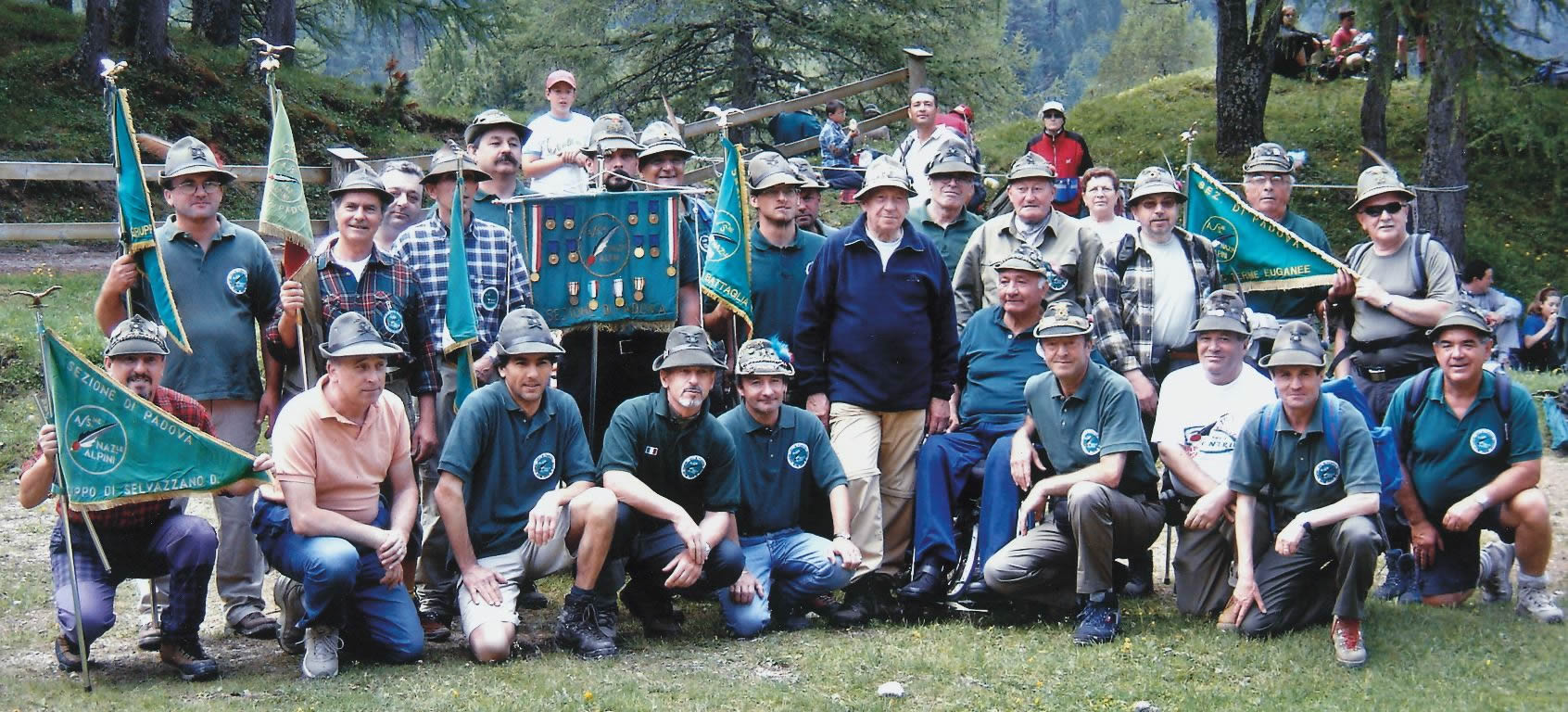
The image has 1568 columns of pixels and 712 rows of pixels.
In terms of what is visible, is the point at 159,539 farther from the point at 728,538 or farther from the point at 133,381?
the point at 728,538

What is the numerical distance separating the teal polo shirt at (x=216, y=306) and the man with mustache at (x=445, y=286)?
73 cm

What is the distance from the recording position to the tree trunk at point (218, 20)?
79.7ft

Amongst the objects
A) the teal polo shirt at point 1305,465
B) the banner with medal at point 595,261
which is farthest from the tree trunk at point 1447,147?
the banner with medal at point 595,261

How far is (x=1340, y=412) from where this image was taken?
7113 millimetres

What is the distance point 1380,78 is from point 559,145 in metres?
9.03

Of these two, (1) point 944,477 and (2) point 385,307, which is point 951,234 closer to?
(1) point 944,477

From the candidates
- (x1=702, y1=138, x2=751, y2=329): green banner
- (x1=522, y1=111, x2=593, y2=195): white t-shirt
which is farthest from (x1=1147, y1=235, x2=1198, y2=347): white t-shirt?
(x1=522, y1=111, x2=593, y2=195): white t-shirt

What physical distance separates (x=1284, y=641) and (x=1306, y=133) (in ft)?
50.6

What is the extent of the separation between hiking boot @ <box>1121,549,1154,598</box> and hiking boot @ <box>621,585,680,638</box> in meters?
2.42

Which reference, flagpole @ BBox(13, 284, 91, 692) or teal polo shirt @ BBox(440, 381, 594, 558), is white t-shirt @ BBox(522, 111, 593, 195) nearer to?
teal polo shirt @ BBox(440, 381, 594, 558)

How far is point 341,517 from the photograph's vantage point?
677 centimetres

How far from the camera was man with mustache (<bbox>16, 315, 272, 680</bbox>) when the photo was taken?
6531 mm

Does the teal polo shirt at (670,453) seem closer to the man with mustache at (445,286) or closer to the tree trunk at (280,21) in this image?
the man with mustache at (445,286)

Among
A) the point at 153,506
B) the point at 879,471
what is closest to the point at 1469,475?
the point at 879,471
